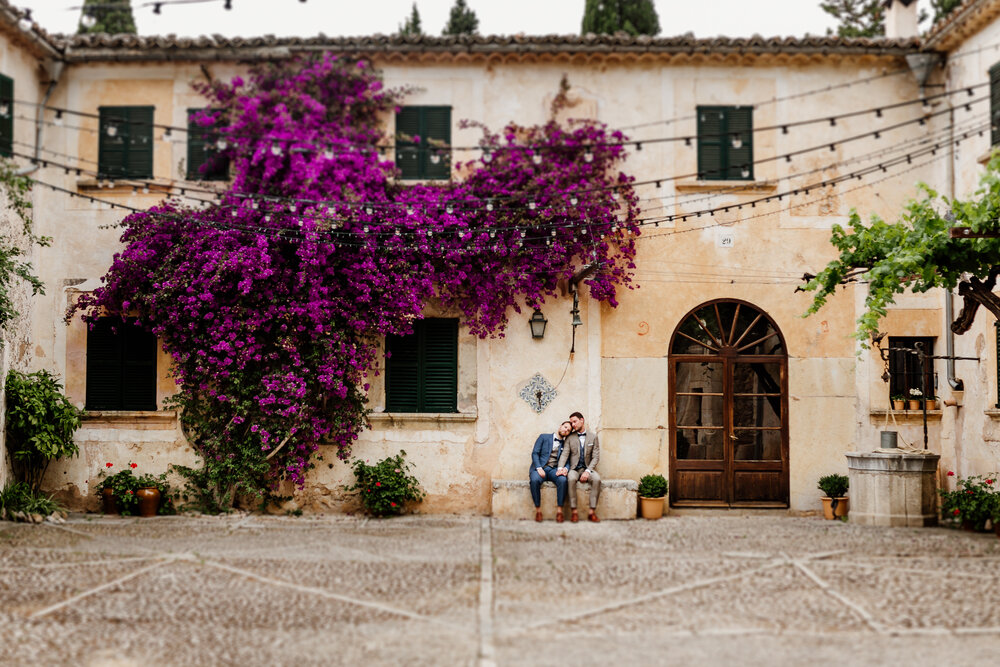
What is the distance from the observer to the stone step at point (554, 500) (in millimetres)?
12008

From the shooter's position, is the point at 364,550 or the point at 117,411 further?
the point at 117,411

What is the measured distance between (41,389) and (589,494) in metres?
7.09

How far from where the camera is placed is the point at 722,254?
12734 mm

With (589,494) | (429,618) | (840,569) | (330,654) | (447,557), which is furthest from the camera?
(589,494)

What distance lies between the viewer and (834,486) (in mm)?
12141

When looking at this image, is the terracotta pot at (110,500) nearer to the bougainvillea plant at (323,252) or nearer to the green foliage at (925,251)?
the bougainvillea plant at (323,252)

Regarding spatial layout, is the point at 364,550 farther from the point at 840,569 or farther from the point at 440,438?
the point at 840,569

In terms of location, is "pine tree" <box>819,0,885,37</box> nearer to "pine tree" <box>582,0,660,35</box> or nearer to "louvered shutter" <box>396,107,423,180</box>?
"pine tree" <box>582,0,660,35</box>

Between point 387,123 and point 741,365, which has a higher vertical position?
point 387,123

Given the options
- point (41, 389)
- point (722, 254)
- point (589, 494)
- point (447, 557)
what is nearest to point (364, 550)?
point (447, 557)

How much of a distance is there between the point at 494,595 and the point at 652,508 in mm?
4797

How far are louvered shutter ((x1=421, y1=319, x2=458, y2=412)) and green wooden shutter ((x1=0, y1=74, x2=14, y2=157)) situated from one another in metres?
5.76

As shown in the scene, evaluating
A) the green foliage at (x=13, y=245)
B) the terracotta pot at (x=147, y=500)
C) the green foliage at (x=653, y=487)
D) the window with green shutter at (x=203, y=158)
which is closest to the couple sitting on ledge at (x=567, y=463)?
the green foliage at (x=653, y=487)

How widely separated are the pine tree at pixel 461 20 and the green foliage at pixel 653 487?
13295 mm
